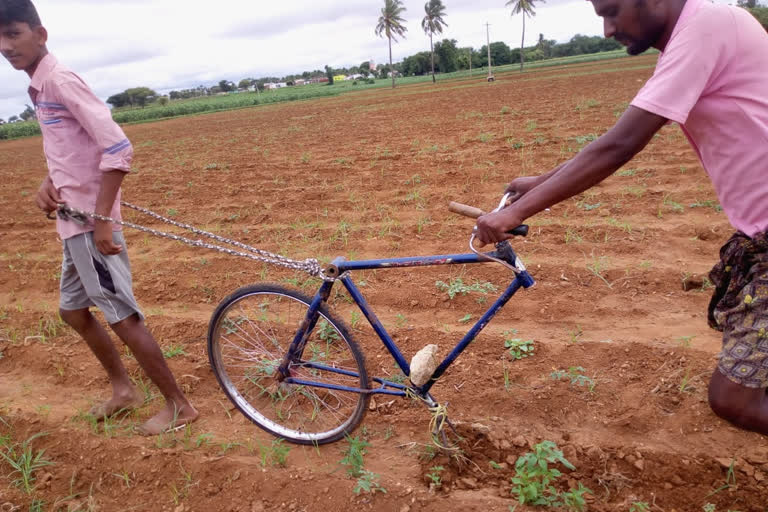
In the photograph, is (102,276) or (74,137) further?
(102,276)

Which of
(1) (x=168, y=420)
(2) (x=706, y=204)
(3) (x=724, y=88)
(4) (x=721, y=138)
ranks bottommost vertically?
(1) (x=168, y=420)

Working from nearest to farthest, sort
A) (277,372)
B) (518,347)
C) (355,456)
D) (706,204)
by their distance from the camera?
(355,456)
(277,372)
(518,347)
(706,204)

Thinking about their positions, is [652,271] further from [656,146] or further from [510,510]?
[656,146]

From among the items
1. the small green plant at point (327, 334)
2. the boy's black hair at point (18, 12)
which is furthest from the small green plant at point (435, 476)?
the boy's black hair at point (18, 12)

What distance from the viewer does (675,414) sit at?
2576 millimetres

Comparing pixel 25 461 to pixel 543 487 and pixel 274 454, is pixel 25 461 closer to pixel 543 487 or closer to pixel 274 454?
pixel 274 454

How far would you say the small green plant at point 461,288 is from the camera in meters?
3.97

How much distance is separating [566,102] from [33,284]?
1508cm

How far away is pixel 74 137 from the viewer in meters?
2.47

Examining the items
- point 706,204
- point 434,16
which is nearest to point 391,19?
point 434,16

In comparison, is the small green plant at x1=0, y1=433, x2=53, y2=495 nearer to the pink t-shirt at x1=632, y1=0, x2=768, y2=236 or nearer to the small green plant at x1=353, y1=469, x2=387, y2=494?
the small green plant at x1=353, y1=469, x2=387, y2=494

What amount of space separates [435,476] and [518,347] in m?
1.21

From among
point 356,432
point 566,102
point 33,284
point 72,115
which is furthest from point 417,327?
point 566,102

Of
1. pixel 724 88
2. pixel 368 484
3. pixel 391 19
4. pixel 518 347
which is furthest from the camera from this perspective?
pixel 391 19
